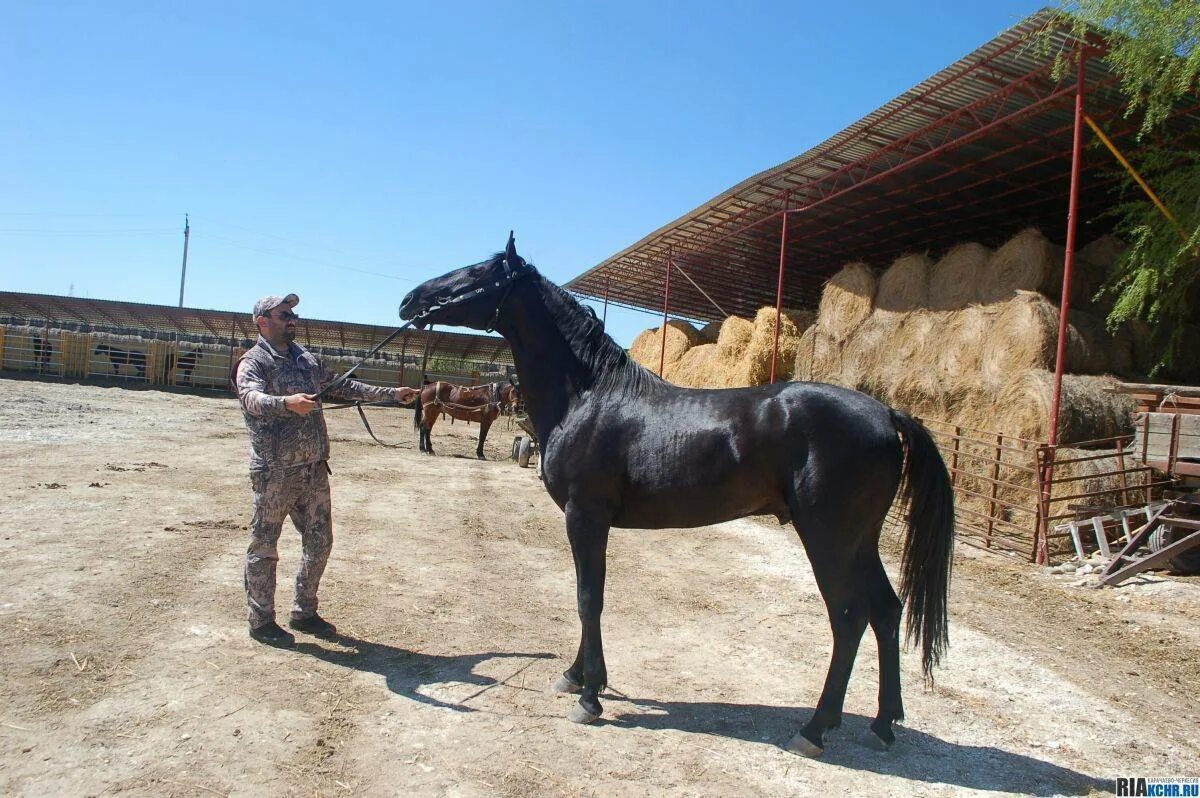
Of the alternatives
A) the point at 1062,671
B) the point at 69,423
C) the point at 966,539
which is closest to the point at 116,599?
the point at 1062,671

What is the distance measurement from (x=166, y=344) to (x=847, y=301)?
26030mm

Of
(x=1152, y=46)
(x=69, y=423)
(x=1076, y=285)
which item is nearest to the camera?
(x=1152, y=46)

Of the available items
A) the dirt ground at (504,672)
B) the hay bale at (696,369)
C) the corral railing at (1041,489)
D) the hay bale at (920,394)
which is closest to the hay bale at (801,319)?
the hay bale at (696,369)

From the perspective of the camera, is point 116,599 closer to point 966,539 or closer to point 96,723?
point 96,723

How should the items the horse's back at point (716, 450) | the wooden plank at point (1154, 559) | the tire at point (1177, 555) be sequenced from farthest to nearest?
the tire at point (1177, 555) < the wooden plank at point (1154, 559) < the horse's back at point (716, 450)

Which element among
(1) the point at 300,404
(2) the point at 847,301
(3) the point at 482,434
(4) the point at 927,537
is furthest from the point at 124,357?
(4) the point at 927,537

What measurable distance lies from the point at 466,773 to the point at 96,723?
5.27 feet

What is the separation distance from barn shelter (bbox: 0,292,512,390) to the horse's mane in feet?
68.7

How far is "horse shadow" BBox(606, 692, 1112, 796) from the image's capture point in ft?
9.61

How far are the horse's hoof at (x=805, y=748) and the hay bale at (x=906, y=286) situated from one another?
10511 millimetres

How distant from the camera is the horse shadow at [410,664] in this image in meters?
3.53

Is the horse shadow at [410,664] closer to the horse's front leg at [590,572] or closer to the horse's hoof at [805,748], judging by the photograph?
the horse's front leg at [590,572]

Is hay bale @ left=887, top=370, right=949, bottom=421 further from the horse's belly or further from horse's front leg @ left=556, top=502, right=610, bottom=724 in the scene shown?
horse's front leg @ left=556, top=502, right=610, bottom=724

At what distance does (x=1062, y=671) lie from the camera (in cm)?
428
